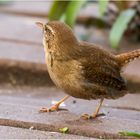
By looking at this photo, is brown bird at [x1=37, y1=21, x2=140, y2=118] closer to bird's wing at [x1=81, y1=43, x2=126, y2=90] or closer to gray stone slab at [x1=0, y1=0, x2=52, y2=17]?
bird's wing at [x1=81, y1=43, x2=126, y2=90]

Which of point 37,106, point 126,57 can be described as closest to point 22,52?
point 37,106

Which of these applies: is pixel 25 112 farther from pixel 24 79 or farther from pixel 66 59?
pixel 24 79

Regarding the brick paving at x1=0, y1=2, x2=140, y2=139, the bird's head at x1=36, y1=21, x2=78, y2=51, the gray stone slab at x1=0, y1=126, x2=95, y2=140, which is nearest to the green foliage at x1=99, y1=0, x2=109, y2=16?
the brick paving at x1=0, y1=2, x2=140, y2=139

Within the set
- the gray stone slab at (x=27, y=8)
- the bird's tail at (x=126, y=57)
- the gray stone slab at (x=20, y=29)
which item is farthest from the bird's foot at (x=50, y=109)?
the gray stone slab at (x=27, y=8)

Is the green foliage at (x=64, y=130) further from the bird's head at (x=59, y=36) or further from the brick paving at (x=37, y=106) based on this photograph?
the bird's head at (x=59, y=36)

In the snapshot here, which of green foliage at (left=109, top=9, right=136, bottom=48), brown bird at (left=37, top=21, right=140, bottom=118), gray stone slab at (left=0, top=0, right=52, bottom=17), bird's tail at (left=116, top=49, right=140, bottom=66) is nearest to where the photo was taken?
brown bird at (left=37, top=21, right=140, bottom=118)

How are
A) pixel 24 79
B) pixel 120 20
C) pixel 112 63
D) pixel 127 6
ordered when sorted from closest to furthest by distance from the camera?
pixel 112 63 → pixel 24 79 → pixel 120 20 → pixel 127 6

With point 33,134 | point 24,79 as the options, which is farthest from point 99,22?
point 33,134
